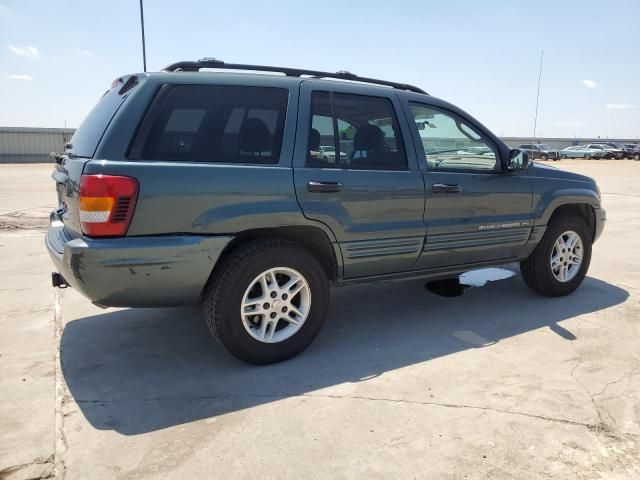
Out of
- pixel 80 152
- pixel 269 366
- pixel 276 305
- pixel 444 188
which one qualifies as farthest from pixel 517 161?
pixel 80 152

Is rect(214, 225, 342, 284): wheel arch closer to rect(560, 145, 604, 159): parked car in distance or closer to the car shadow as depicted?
the car shadow

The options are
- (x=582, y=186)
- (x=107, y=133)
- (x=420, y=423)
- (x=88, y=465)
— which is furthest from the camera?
(x=582, y=186)

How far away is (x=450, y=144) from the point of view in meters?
4.01

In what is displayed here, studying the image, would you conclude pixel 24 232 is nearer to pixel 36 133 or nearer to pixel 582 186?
pixel 582 186

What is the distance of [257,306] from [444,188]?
5.56ft

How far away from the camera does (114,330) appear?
12.6ft

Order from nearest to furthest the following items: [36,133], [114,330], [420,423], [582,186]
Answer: [420,423], [114,330], [582,186], [36,133]

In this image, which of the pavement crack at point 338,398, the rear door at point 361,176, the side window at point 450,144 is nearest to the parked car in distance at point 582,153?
the side window at point 450,144

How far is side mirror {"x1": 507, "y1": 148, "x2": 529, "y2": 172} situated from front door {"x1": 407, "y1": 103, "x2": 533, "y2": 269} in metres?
0.07

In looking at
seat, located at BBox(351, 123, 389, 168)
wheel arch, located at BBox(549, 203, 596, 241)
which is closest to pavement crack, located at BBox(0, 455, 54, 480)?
seat, located at BBox(351, 123, 389, 168)

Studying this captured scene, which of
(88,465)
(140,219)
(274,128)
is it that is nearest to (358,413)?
(88,465)

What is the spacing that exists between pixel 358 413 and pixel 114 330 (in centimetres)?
218

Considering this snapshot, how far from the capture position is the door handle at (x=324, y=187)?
3.17 meters

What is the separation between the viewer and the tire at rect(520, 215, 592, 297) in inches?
178
